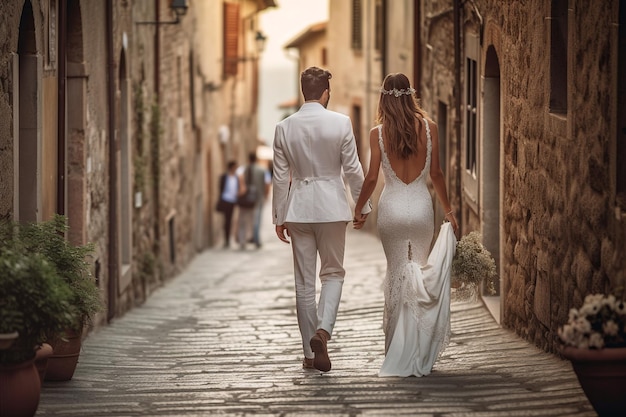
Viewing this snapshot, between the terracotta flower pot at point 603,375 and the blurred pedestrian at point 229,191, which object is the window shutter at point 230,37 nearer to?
the blurred pedestrian at point 229,191

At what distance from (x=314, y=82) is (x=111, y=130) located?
4857 mm

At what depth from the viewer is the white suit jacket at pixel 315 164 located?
793 cm

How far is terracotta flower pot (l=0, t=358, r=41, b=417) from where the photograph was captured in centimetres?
606

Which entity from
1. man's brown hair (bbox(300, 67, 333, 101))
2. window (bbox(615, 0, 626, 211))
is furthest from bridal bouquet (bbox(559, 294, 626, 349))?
man's brown hair (bbox(300, 67, 333, 101))

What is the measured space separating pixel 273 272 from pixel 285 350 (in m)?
8.54

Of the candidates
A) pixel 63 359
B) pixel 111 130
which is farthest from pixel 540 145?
pixel 111 130

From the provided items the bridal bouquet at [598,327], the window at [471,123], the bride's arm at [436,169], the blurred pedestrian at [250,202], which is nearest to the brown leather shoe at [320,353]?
the bride's arm at [436,169]

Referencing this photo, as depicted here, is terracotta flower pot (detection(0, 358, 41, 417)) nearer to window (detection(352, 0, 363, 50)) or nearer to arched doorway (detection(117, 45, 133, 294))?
arched doorway (detection(117, 45, 133, 294))

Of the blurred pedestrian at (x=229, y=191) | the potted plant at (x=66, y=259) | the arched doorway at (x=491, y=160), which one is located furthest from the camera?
the blurred pedestrian at (x=229, y=191)

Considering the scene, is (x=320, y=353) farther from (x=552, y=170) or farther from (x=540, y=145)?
(x=540, y=145)

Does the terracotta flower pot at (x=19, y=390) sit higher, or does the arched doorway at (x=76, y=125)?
the arched doorway at (x=76, y=125)

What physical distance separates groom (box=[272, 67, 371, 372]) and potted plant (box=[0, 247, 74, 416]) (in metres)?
1.98

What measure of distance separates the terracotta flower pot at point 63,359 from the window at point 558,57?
3.15m

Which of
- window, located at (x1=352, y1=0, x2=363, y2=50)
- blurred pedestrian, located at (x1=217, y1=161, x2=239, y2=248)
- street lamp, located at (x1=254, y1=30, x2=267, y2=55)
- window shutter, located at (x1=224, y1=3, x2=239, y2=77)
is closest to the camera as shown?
blurred pedestrian, located at (x1=217, y1=161, x2=239, y2=248)
